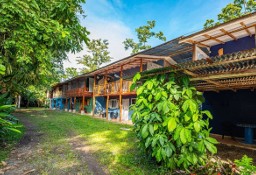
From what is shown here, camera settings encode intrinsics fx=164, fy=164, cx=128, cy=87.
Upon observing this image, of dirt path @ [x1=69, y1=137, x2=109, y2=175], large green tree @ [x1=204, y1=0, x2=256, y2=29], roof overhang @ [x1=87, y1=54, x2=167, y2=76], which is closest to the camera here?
dirt path @ [x1=69, y1=137, x2=109, y2=175]

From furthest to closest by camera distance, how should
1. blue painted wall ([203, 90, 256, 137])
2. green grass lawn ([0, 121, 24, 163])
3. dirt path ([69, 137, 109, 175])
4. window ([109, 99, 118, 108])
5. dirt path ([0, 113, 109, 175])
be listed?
window ([109, 99, 118, 108])
blue painted wall ([203, 90, 256, 137])
green grass lawn ([0, 121, 24, 163])
dirt path ([69, 137, 109, 175])
dirt path ([0, 113, 109, 175])

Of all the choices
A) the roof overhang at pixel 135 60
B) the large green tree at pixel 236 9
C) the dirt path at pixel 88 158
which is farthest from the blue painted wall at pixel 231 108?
the large green tree at pixel 236 9

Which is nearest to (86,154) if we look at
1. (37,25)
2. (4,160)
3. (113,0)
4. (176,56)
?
(4,160)

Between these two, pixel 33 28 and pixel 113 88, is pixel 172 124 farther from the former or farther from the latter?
pixel 113 88

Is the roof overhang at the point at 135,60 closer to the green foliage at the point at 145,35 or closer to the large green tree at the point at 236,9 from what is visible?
the large green tree at the point at 236,9

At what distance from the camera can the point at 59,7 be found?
4.43 meters

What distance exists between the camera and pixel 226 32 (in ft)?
25.0

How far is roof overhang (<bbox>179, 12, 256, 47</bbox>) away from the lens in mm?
6449

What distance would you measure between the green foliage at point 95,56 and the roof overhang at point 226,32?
30730 mm

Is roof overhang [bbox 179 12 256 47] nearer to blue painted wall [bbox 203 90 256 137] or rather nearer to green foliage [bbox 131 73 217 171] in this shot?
blue painted wall [bbox 203 90 256 137]

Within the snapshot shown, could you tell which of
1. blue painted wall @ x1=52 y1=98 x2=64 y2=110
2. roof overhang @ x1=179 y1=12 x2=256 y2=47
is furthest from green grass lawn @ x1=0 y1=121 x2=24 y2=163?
blue painted wall @ x1=52 y1=98 x2=64 y2=110

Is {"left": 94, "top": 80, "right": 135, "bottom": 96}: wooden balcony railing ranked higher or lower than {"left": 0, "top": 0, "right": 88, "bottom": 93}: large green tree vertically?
lower

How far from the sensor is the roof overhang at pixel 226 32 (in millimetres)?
6449

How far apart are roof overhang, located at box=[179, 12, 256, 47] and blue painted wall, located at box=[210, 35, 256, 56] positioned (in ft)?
0.68
